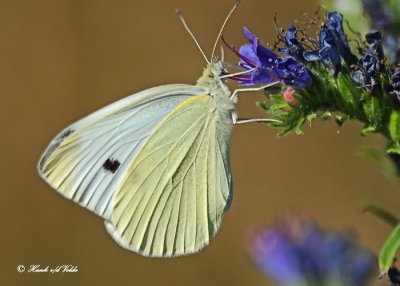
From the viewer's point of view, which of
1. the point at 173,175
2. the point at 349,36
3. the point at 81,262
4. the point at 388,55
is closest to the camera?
the point at 388,55

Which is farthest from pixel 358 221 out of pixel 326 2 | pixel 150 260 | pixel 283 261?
pixel 326 2

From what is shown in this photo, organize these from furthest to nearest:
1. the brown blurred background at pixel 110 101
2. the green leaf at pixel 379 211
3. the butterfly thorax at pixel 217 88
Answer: the brown blurred background at pixel 110 101 < the butterfly thorax at pixel 217 88 < the green leaf at pixel 379 211

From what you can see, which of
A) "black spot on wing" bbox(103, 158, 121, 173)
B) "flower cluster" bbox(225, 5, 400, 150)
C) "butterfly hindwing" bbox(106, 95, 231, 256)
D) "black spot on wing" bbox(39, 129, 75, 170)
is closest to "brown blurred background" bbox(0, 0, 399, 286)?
"butterfly hindwing" bbox(106, 95, 231, 256)

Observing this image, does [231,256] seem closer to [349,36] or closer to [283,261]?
[283,261]

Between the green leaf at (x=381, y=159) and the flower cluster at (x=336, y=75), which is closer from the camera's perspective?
the flower cluster at (x=336, y=75)

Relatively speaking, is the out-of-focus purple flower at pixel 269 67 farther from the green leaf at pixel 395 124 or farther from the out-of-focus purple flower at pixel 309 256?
the out-of-focus purple flower at pixel 309 256

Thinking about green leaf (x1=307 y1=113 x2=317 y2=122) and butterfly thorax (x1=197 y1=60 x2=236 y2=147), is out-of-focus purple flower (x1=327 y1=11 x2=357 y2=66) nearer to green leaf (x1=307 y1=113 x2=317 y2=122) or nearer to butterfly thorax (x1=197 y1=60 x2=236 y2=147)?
green leaf (x1=307 y1=113 x2=317 y2=122)

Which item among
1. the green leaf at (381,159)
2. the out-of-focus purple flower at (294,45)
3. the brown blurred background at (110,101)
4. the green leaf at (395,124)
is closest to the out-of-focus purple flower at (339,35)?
the out-of-focus purple flower at (294,45)

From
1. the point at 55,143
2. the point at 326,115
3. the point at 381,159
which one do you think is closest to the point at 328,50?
the point at 326,115
